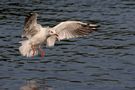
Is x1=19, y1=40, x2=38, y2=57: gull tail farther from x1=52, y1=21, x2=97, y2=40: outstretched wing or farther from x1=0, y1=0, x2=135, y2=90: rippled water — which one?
x1=52, y1=21, x2=97, y2=40: outstretched wing

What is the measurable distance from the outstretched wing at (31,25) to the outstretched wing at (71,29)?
674 mm

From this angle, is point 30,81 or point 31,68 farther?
point 31,68

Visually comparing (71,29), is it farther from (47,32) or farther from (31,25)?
(31,25)

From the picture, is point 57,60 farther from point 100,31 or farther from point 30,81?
point 100,31

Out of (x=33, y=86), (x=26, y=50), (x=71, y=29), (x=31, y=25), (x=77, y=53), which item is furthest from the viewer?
(x=77, y=53)

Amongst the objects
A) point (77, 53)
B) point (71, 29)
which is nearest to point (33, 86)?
point (71, 29)

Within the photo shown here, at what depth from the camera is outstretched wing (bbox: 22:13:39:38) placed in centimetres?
1664

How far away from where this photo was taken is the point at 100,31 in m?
24.0

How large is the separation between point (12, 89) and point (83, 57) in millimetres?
4873

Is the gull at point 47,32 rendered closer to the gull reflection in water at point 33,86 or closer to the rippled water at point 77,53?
the rippled water at point 77,53

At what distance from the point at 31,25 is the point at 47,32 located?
620mm

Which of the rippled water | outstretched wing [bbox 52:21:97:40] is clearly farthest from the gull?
the rippled water

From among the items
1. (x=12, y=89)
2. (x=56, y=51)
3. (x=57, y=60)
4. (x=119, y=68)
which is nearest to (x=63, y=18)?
(x=56, y=51)

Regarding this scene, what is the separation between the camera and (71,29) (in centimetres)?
1739
